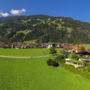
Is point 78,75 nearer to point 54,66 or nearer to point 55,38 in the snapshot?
point 54,66

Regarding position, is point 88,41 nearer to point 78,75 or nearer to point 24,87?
point 78,75

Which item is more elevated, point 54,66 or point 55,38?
point 55,38

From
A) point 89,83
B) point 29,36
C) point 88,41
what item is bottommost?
point 89,83

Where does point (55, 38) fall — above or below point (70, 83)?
above

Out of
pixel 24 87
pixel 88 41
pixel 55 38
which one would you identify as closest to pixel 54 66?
pixel 24 87

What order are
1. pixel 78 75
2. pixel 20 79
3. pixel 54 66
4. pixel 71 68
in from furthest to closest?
pixel 54 66 < pixel 71 68 < pixel 78 75 < pixel 20 79

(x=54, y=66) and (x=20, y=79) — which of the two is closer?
(x=20, y=79)

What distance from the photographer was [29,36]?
198250 mm

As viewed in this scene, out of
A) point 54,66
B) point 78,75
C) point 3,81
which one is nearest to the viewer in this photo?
point 3,81

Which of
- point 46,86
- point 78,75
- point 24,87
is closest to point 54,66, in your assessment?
point 78,75

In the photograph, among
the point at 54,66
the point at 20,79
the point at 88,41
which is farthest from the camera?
the point at 88,41

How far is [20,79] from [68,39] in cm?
18705

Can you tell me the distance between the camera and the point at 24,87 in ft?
68.5

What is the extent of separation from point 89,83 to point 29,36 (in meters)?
184
